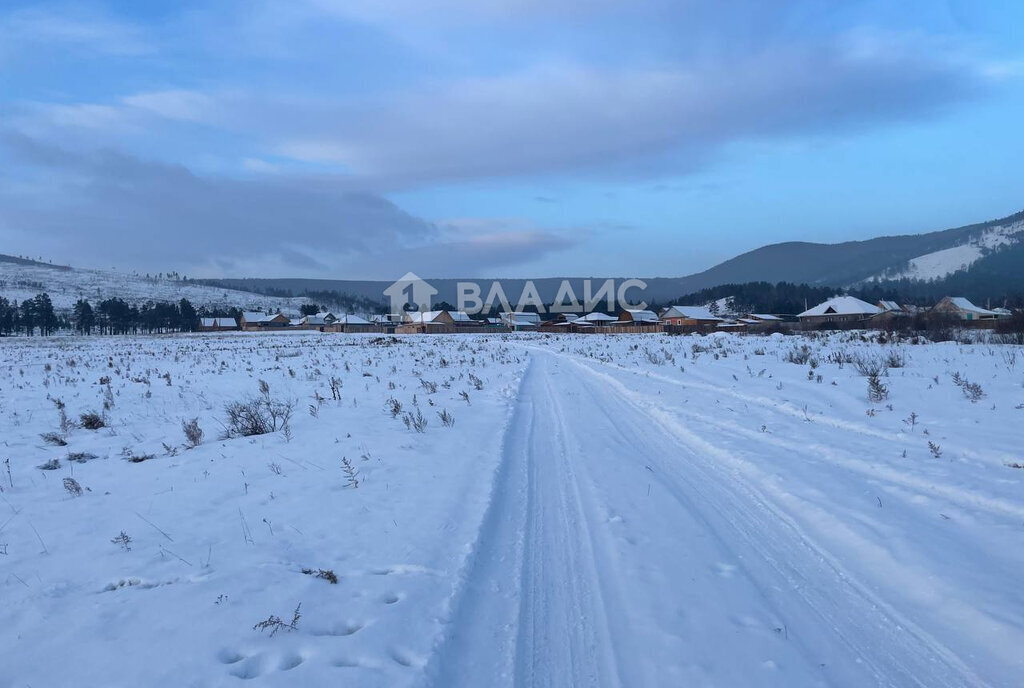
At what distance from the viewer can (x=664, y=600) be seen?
3660 mm

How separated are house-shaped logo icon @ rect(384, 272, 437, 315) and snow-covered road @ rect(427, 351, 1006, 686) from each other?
120m

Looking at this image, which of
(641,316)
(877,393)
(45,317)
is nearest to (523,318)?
(641,316)

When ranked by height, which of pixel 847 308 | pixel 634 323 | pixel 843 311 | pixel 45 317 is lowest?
pixel 634 323

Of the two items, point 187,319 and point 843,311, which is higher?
point 187,319

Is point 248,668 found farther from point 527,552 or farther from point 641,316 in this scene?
point 641,316

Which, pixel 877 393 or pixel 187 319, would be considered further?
pixel 187 319

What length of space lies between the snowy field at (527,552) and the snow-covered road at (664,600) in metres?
0.02

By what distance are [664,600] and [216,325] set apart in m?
134

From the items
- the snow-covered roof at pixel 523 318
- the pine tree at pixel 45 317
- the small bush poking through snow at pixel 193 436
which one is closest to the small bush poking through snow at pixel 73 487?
the small bush poking through snow at pixel 193 436

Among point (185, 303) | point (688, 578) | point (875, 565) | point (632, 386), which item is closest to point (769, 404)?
point (632, 386)

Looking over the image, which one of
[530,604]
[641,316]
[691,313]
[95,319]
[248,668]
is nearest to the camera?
[248,668]

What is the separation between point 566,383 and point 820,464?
9366 millimetres

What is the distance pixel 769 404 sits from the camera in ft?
35.4

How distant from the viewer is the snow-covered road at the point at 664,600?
2.97 metres
